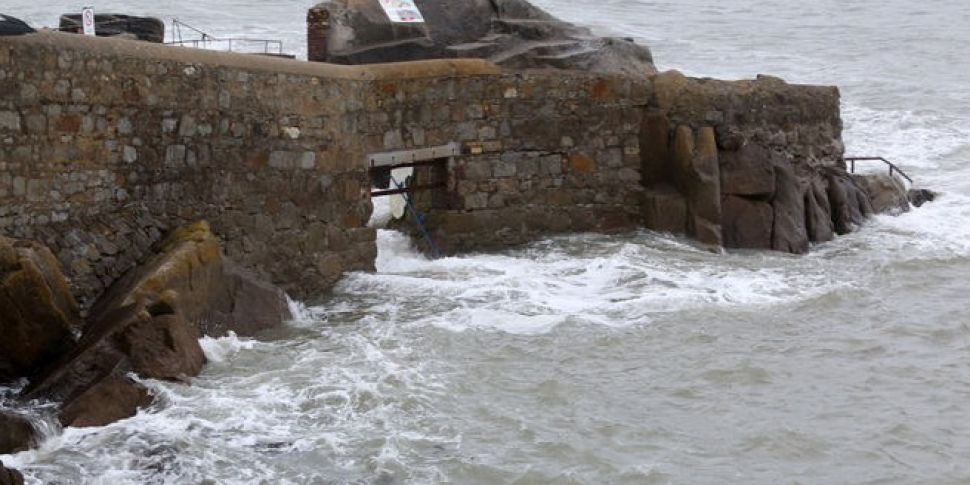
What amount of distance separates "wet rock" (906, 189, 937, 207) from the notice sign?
7634 mm

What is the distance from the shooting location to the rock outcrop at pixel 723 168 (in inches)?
619

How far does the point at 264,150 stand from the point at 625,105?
4396mm

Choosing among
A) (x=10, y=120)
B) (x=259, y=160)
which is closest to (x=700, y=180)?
(x=259, y=160)

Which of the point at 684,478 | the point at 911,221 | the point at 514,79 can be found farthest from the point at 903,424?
the point at 911,221

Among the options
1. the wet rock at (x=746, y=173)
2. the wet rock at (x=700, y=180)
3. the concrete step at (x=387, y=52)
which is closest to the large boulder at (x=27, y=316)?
the concrete step at (x=387, y=52)

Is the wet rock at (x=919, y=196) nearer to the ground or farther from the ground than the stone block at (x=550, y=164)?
nearer to the ground

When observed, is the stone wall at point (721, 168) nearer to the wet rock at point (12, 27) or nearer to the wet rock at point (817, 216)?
the wet rock at point (817, 216)

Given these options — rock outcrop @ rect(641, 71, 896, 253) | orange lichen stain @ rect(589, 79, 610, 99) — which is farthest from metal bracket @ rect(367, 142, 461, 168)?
rock outcrop @ rect(641, 71, 896, 253)

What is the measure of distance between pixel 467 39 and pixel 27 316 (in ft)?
24.5

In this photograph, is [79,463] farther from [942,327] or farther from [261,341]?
[942,327]

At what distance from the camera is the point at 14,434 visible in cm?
915

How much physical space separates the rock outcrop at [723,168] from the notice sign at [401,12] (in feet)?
9.29

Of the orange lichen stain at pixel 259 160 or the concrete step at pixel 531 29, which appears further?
the concrete step at pixel 531 29

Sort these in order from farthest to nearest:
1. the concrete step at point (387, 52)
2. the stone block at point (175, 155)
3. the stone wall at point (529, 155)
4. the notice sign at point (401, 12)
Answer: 1. the notice sign at point (401, 12)
2. the concrete step at point (387, 52)
3. the stone wall at point (529, 155)
4. the stone block at point (175, 155)
